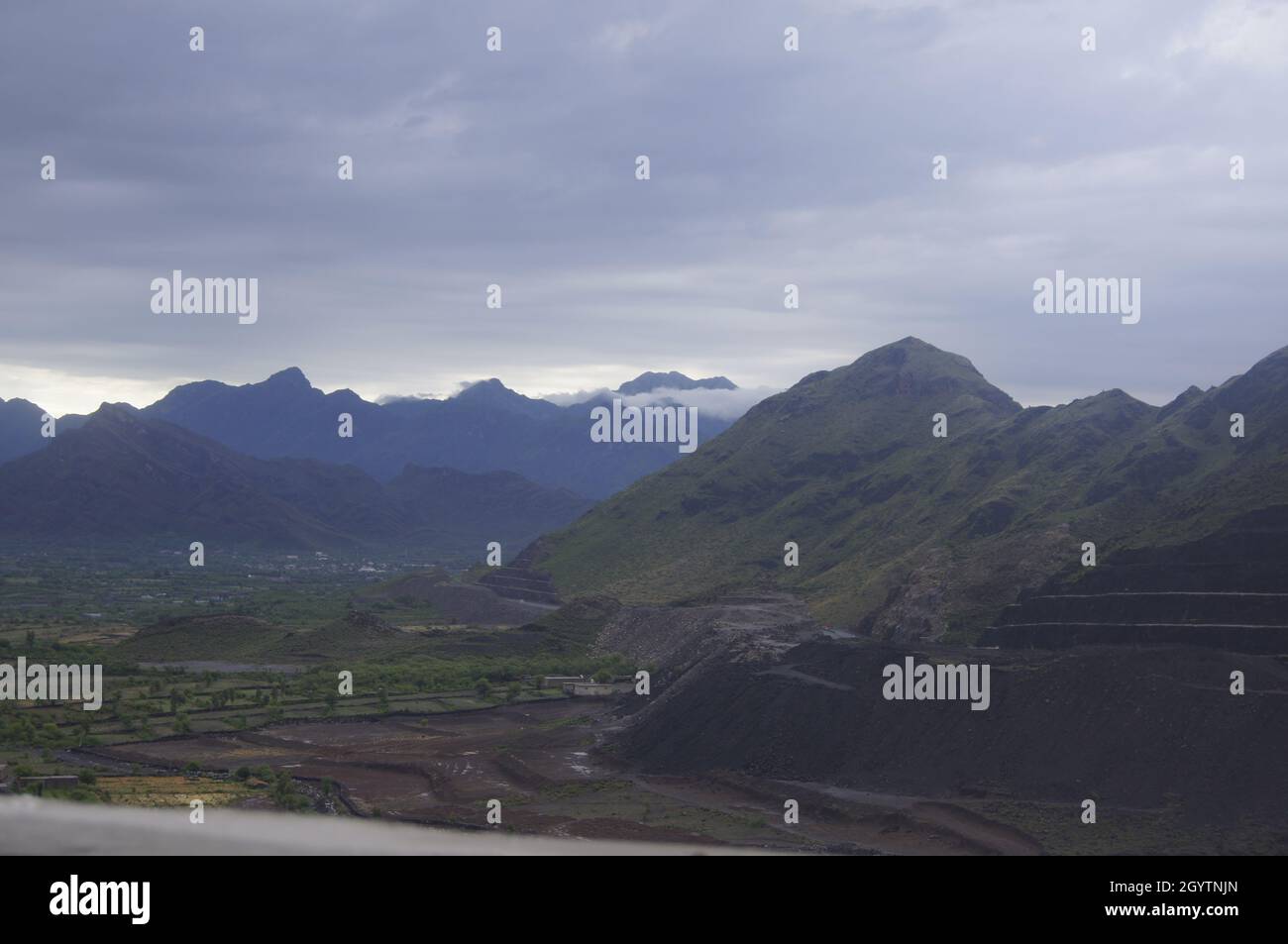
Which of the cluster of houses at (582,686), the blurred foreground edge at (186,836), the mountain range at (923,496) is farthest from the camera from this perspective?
the cluster of houses at (582,686)

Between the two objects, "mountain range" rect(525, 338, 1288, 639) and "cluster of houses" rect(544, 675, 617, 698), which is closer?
"mountain range" rect(525, 338, 1288, 639)

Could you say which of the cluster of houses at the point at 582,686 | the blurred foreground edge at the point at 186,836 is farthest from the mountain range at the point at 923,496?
the blurred foreground edge at the point at 186,836

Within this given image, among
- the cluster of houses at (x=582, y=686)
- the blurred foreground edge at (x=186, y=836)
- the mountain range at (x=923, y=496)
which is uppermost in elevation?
the mountain range at (x=923, y=496)

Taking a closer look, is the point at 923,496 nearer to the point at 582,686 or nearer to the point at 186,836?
the point at 582,686

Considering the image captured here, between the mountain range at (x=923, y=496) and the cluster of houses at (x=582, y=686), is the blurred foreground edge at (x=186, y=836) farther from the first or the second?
the cluster of houses at (x=582, y=686)

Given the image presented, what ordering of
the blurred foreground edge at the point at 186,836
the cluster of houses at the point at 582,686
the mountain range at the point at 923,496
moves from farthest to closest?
the cluster of houses at the point at 582,686
the mountain range at the point at 923,496
the blurred foreground edge at the point at 186,836

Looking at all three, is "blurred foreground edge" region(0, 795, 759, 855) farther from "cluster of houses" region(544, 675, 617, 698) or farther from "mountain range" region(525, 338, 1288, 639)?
"cluster of houses" region(544, 675, 617, 698)

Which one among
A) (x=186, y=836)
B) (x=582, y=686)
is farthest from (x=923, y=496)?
(x=186, y=836)

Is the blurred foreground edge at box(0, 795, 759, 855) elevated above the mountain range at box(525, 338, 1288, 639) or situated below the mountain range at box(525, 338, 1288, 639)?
below

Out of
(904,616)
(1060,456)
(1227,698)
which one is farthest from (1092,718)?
(1060,456)

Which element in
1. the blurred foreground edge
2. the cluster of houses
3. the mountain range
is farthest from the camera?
the cluster of houses

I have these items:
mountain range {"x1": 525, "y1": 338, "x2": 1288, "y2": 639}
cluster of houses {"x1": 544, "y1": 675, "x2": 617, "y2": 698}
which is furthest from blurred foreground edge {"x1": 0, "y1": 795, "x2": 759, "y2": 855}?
cluster of houses {"x1": 544, "y1": 675, "x2": 617, "y2": 698}
